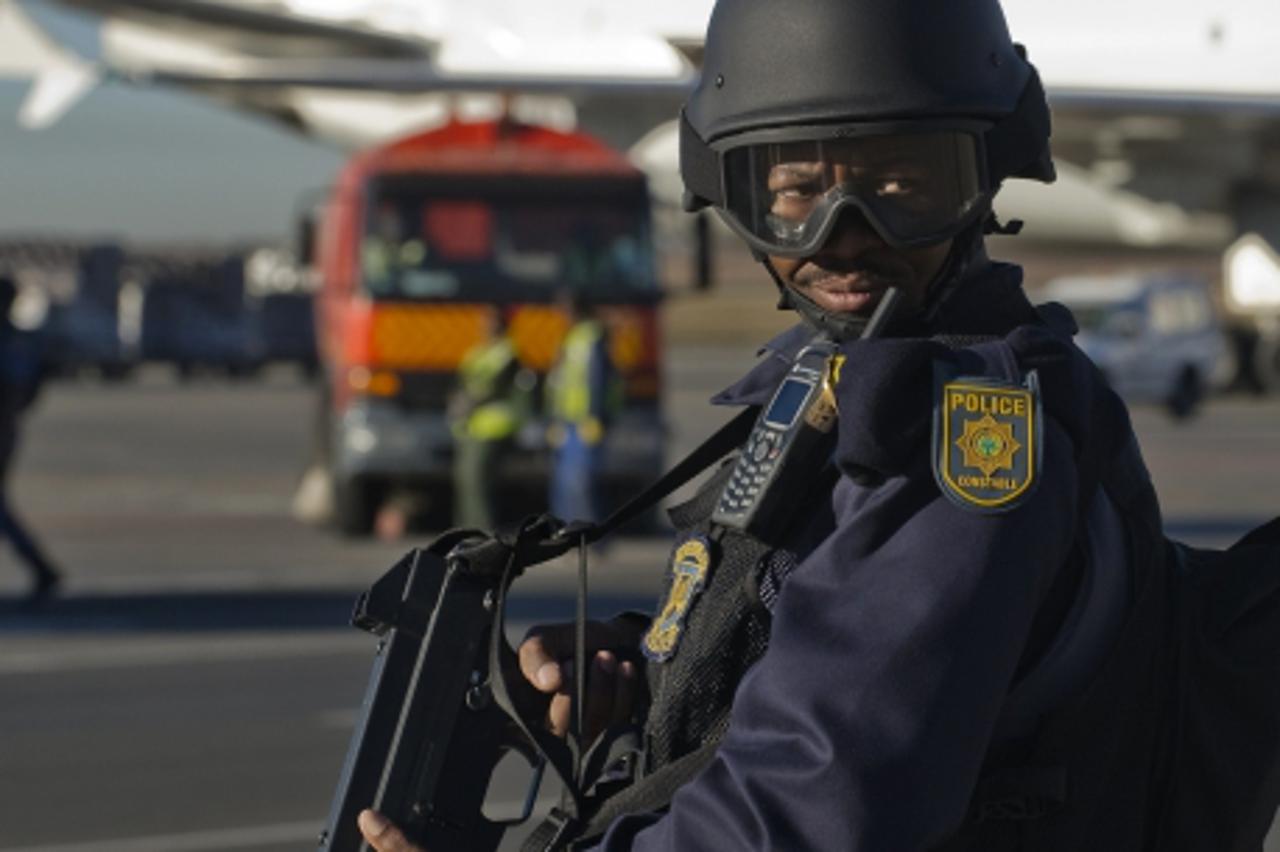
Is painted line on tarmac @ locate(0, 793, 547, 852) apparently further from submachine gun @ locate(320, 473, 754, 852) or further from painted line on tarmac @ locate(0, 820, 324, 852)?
submachine gun @ locate(320, 473, 754, 852)

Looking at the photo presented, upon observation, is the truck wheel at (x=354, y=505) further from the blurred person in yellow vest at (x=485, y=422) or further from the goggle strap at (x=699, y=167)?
the goggle strap at (x=699, y=167)

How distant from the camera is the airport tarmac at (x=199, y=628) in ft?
29.6

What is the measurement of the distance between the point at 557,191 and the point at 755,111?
1702 centimetres

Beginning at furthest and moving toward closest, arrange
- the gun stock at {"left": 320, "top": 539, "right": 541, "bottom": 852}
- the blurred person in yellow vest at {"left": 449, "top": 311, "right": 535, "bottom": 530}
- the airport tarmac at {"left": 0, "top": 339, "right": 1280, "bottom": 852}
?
1. the blurred person in yellow vest at {"left": 449, "top": 311, "right": 535, "bottom": 530}
2. the airport tarmac at {"left": 0, "top": 339, "right": 1280, "bottom": 852}
3. the gun stock at {"left": 320, "top": 539, "right": 541, "bottom": 852}

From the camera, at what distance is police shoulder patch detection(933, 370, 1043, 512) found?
6.59 ft

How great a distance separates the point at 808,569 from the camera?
206 centimetres

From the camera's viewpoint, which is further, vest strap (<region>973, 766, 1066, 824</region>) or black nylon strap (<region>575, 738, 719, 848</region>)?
black nylon strap (<region>575, 738, 719, 848</region>)

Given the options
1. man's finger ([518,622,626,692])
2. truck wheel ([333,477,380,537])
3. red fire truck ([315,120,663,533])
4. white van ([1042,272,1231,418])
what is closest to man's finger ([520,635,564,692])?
man's finger ([518,622,626,692])

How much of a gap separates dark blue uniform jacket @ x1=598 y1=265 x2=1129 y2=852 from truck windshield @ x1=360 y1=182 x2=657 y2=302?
16828mm

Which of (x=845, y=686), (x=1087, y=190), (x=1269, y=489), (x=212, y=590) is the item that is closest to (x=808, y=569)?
(x=845, y=686)

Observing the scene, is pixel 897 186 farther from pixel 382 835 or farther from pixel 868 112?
pixel 382 835

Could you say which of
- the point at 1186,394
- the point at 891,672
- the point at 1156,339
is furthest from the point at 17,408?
the point at 1186,394

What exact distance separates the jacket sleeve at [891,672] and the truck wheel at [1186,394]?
107 ft

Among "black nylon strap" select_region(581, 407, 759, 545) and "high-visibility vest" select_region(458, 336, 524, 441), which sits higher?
"black nylon strap" select_region(581, 407, 759, 545)
